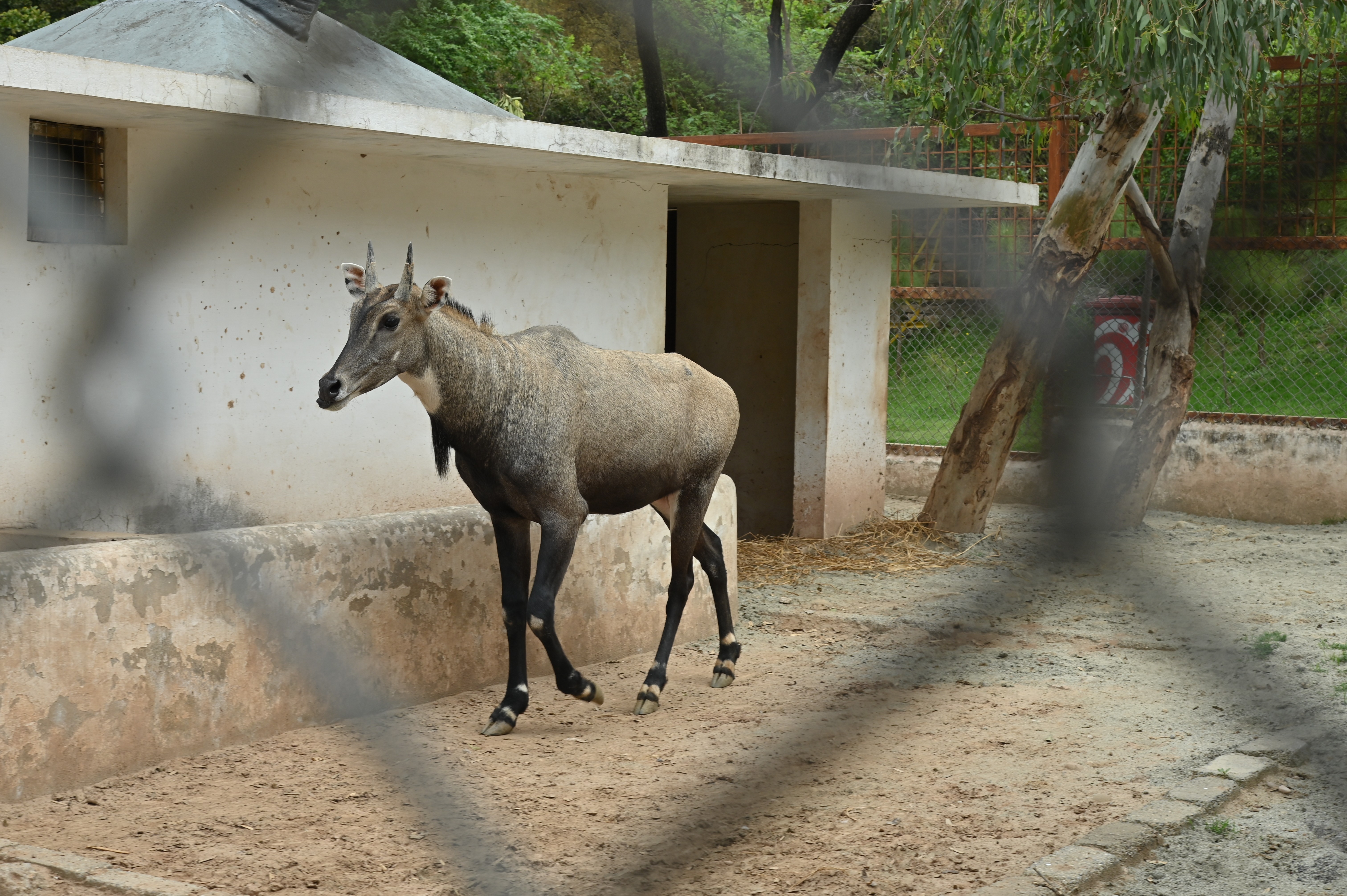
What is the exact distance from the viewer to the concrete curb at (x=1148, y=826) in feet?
11.2

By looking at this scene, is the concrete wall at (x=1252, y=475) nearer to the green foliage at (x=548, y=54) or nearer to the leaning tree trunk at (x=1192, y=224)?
the leaning tree trunk at (x=1192, y=224)

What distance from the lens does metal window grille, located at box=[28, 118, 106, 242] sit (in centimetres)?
466

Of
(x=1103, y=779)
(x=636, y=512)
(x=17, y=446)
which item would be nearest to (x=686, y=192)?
(x=636, y=512)

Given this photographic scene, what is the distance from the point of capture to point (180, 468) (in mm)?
5555

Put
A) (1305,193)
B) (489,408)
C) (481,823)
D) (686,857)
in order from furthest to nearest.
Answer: (489,408) → (481,823) → (686,857) → (1305,193)

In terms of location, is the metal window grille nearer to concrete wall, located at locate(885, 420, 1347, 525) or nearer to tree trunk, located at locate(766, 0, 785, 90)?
tree trunk, located at locate(766, 0, 785, 90)

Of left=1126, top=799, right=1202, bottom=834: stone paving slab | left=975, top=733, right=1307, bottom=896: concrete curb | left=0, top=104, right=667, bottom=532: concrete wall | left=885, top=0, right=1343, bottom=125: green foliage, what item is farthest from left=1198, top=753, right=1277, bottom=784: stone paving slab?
left=0, top=104, right=667, bottom=532: concrete wall

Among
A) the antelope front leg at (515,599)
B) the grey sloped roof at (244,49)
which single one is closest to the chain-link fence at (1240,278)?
the grey sloped roof at (244,49)

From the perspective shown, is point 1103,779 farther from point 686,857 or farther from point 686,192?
point 686,192

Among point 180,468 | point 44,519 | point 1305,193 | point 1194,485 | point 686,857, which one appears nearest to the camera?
point 1305,193

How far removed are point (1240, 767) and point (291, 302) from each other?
4123 mm

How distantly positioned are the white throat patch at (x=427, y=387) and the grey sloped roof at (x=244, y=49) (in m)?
0.93

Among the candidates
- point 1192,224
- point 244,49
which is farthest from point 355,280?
point 1192,224

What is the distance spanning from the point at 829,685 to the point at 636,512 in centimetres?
119
